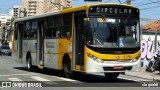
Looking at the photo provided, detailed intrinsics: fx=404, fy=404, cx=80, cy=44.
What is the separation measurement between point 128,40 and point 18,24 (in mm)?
11466

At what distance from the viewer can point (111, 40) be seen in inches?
660

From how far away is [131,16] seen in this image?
1739 cm

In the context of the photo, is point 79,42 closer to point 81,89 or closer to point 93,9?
point 93,9

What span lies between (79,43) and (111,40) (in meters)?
1.61

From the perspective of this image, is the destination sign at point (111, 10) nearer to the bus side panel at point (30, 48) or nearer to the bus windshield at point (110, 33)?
the bus windshield at point (110, 33)

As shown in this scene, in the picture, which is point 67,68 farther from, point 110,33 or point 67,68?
point 110,33

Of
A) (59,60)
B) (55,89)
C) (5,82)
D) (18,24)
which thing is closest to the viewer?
(55,89)

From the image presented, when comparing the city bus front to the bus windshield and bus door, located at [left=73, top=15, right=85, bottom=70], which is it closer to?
the bus windshield

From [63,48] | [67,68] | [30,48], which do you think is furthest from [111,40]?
[30,48]

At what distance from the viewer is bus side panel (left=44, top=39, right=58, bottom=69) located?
66.8 ft

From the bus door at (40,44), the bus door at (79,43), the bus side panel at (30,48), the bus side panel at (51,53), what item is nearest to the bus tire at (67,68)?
the bus door at (79,43)

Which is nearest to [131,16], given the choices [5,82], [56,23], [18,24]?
[56,23]

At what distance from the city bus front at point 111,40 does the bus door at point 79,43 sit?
574 mm

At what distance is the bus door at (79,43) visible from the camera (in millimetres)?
17281
